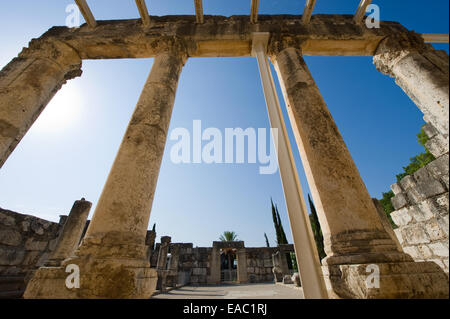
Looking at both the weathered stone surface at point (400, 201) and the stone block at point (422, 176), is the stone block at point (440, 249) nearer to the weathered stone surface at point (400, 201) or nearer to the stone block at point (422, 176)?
the weathered stone surface at point (400, 201)

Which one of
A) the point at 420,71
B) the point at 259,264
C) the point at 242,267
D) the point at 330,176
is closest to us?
the point at 330,176

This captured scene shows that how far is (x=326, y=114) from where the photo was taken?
298cm

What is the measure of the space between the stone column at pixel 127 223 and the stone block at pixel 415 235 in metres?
5.41

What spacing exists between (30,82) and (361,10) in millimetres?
6926

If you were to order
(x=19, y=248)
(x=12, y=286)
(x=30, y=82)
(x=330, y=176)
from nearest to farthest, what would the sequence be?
(x=330, y=176) → (x=30, y=82) → (x=12, y=286) → (x=19, y=248)

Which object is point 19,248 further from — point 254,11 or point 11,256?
point 254,11

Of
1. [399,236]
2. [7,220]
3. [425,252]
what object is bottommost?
[425,252]

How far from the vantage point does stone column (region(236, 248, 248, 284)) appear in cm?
1429

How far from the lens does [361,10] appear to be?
4262 mm

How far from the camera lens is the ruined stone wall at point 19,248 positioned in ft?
17.4

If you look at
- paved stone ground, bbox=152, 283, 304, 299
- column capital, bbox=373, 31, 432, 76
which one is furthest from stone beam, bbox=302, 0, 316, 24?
paved stone ground, bbox=152, 283, 304, 299

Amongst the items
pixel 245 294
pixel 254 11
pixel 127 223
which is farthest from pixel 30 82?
pixel 245 294
